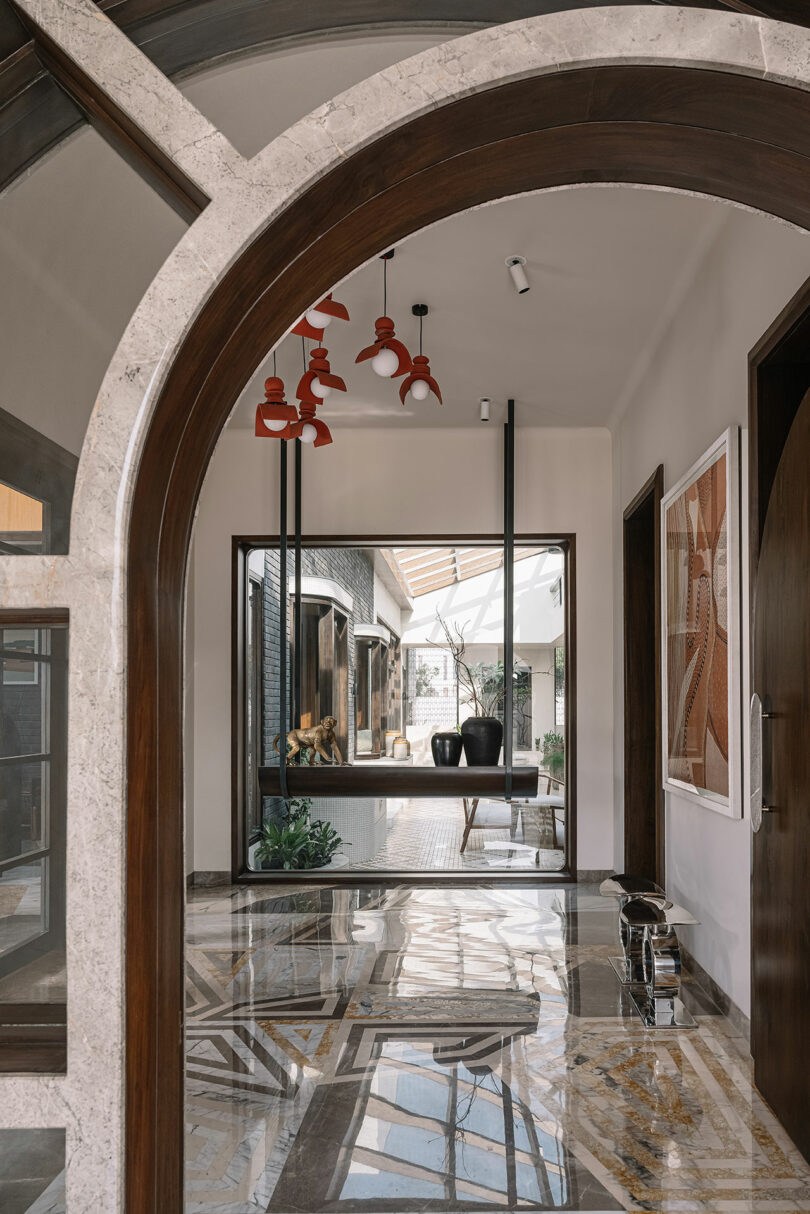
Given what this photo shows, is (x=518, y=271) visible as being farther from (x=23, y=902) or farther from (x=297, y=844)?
(x=297, y=844)

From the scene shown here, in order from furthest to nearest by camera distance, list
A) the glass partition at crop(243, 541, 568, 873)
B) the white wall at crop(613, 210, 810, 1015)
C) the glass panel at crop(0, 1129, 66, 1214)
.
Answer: the glass partition at crop(243, 541, 568, 873) < the white wall at crop(613, 210, 810, 1015) < the glass panel at crop(0, 1129, 66, 1214)

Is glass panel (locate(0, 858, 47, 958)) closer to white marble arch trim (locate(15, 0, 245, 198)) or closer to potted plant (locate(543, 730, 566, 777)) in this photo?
white marble arch trim (locate(15, 0, 245, 198))

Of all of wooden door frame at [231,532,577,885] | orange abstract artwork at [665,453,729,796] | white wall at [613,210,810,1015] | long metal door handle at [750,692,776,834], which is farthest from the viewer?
wooden door frame at [231,532,577,885]

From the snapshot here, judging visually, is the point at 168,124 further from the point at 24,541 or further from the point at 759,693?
the point at 759,693

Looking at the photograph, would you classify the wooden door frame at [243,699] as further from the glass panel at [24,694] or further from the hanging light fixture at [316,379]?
the glass panel at [24,694]

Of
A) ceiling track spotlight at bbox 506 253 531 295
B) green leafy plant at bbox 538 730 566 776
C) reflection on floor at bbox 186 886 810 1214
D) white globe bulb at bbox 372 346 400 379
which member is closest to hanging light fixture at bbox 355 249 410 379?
white globe bulb at bbox 372 346 400 379

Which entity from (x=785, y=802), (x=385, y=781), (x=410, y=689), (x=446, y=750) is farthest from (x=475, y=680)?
(x=785, y=802)

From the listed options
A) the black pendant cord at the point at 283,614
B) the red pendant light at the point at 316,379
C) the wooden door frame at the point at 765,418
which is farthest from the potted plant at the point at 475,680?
the wooden door frame at the point at 765,418

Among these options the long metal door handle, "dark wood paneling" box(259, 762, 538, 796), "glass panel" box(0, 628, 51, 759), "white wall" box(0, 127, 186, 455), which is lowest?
"dark wood paneling" box(259, 762, 538, 796)

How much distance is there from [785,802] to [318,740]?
3.80 meters

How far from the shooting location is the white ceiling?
3340mm

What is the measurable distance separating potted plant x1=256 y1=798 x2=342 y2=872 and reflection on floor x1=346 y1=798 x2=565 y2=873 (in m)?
0.17

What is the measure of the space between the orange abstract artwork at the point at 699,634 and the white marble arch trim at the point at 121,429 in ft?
7.37

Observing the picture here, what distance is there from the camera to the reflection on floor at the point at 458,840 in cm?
583
